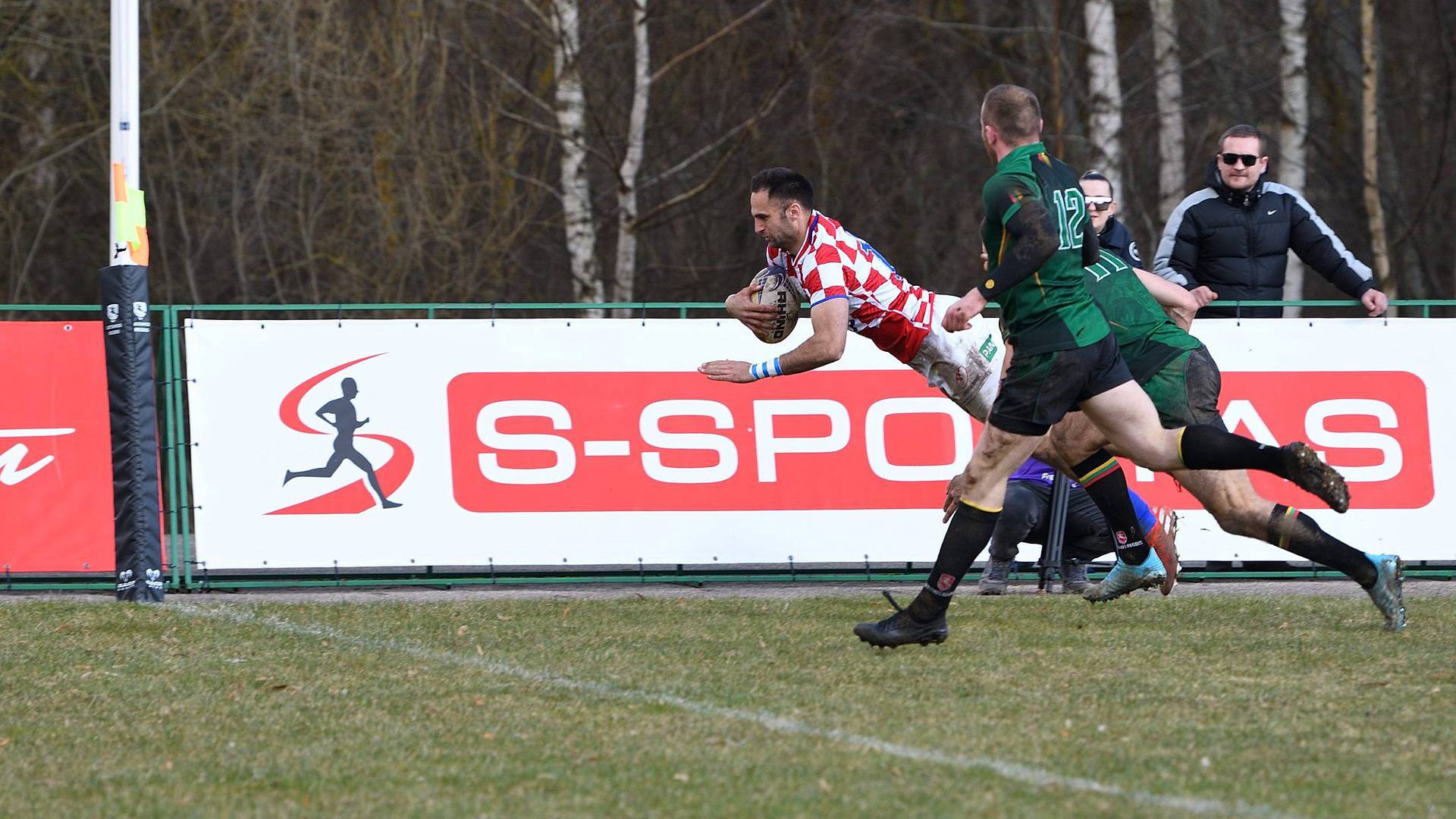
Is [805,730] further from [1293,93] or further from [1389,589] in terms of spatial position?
[1293,93]

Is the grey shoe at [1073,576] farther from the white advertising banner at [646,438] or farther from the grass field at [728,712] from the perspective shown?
the white advertising banner at [646,438]

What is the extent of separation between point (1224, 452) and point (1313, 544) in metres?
0.61

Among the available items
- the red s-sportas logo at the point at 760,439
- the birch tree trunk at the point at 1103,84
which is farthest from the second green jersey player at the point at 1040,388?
the birch tree trunk at the point at 1103,84

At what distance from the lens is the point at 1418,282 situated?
73.2 ft

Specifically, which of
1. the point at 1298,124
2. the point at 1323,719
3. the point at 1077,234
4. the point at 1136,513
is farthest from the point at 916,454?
the point at 1298,124

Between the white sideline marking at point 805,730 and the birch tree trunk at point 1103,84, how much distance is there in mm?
11120

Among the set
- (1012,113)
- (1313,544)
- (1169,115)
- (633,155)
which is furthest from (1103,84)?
(1012,113)

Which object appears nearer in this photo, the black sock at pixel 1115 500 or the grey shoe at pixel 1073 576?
the black sock at pixel 1115 500

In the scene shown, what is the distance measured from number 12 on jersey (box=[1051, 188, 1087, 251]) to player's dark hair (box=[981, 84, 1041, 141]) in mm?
248

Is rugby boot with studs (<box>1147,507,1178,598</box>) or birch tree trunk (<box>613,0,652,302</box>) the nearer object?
rugby boot with studs (<box>1147,507,1178,598</box>)

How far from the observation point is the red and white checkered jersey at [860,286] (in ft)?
23.1

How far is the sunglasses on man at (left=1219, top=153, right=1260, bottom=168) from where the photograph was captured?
884 cm

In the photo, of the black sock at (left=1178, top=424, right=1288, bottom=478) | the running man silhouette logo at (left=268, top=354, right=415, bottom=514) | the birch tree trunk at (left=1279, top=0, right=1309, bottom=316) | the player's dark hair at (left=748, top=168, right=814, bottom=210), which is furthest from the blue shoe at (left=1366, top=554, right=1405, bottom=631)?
the birch tree trunk at (left=1279, top=0, right=1309, bottom=316)

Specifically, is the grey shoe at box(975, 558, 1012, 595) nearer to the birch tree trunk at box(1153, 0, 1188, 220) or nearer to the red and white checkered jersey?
the red and white checkered jersey
